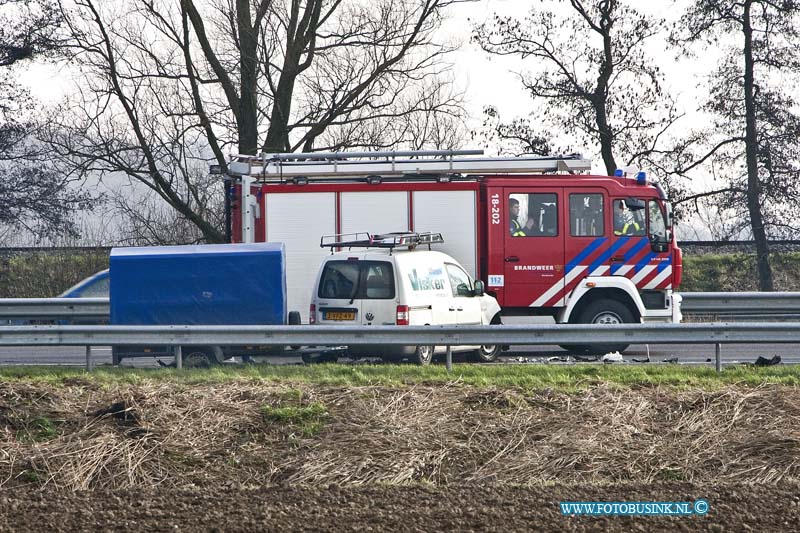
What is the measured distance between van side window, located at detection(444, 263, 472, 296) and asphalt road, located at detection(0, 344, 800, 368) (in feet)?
3.64

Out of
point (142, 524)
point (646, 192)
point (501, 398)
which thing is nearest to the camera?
point (142, 524)

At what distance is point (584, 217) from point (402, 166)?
2961 mm

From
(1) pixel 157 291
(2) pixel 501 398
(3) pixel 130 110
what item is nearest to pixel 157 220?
(3) pixel 130 110

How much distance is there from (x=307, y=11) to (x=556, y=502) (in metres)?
19.4

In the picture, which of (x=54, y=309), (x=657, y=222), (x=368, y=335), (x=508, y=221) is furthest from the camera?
(x=54, y=309)

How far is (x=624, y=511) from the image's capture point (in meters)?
7.43

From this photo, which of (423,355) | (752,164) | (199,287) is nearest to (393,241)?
(423,355)

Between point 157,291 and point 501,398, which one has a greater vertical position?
point 157,291

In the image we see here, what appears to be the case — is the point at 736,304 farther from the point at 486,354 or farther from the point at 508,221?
the point at 486,354

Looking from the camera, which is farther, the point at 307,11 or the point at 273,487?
the point at 307,11

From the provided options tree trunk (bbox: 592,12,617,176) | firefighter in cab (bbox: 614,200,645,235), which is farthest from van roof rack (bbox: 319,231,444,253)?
tree trunk (bbox: 592,12,617,176)

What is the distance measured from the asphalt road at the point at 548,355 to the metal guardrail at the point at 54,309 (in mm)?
577

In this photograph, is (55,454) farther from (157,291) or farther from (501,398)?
(157,291)

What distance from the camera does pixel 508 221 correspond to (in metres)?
16.8
